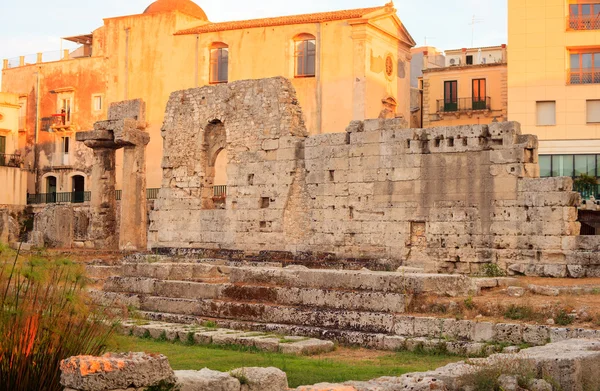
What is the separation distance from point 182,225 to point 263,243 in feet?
9.45

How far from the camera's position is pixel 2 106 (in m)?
47.0

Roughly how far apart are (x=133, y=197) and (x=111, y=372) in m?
20.9

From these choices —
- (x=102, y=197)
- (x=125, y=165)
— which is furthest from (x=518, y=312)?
(x=102, y=197)

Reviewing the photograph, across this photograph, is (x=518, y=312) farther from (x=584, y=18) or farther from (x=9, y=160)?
(x=9, y=160)

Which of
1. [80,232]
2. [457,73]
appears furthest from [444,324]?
[457,73]

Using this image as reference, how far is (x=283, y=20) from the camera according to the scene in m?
39.8

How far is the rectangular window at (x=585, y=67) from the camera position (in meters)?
33.3

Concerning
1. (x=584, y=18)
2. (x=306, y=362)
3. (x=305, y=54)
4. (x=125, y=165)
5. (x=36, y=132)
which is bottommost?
(x=306, y=362)

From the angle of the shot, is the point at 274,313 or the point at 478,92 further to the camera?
the point at 478,92

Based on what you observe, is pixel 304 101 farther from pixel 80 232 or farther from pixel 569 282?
pixel 569 282

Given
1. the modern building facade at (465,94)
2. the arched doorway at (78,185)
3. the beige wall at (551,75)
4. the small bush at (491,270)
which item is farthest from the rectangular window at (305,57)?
the small bush at (491,270)

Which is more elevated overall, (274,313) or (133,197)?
(133,197)

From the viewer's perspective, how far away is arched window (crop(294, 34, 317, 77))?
39688 millimetres

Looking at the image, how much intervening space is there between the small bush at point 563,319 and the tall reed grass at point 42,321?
6.00m
